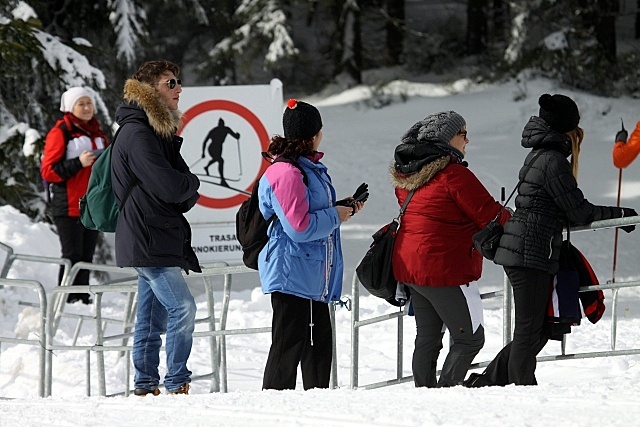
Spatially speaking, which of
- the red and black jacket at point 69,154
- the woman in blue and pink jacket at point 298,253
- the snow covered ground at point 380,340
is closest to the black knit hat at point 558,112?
the woman in blue and pink jacket at point 298,253

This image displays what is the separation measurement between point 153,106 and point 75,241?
428 centimetres

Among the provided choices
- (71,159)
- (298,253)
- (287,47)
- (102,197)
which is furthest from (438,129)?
(287,47)

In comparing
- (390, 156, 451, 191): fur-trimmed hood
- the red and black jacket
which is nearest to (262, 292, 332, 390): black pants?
(390, 156, 451, 191): fur-trimmed hood

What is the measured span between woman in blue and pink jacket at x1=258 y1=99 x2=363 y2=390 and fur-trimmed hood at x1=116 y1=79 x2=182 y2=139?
0.62 m

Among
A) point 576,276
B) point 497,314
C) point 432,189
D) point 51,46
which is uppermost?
point 51,46

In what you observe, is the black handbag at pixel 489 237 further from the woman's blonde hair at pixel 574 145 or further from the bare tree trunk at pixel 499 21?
the bare tree trunk at pixel 499 21

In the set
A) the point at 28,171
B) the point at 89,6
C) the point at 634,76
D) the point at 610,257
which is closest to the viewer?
the point at 28,171

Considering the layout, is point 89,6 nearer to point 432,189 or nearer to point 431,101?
point 431,101

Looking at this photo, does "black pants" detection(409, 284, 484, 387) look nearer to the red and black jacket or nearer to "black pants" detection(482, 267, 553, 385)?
"black pants" detection(482, 267, 553, 385)

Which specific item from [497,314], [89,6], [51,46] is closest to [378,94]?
[89,6]

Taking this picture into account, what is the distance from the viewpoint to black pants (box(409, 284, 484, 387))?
565cm

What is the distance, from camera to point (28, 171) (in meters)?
12.1

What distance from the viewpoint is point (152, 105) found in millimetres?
5926

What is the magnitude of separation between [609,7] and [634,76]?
203 centimetres
